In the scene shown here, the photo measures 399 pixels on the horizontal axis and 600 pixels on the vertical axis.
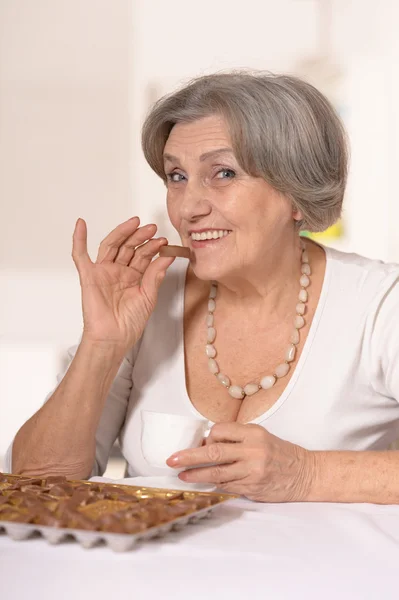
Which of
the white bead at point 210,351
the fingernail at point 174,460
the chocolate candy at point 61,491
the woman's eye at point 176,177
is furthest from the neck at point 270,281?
the chocolate candy at point 61,491

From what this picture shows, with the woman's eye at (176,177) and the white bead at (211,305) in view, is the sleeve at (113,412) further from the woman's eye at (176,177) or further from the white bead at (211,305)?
the woman's eye at (176,177)

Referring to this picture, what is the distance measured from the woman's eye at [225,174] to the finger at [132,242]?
189mm

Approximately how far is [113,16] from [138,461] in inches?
147

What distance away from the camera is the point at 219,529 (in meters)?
1.08

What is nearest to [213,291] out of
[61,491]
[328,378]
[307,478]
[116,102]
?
[328,378]

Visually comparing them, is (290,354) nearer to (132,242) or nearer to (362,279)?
(362,279)

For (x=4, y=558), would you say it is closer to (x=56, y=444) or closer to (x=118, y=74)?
(x=56, y=444)

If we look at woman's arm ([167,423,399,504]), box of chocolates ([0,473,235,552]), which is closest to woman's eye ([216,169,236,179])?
woman's arm ([167,423,399,504])

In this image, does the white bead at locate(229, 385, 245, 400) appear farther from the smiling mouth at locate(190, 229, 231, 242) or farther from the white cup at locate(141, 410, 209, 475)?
the white cup at locate(141, 410, 209, 475)

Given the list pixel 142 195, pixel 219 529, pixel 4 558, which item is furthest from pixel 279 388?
pixel 142 195

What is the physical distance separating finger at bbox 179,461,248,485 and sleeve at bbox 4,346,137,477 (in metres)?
0.50

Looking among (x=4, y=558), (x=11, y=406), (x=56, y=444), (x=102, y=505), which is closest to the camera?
(x=4, y=558)

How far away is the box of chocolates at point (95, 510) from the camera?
95 cm

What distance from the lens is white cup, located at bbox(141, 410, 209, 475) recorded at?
1.22m
